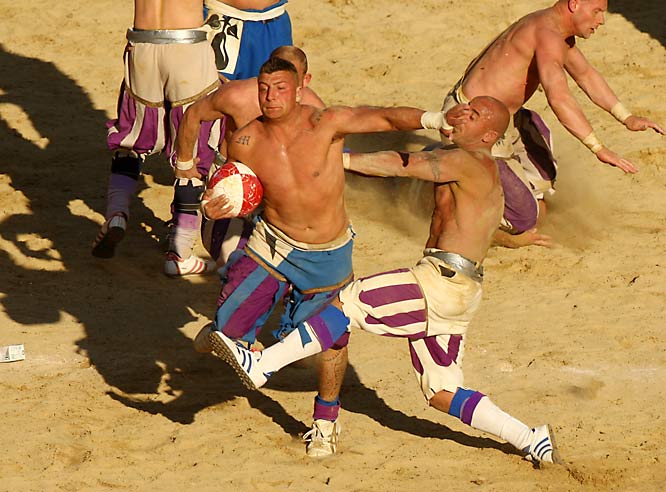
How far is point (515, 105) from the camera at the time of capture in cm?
939

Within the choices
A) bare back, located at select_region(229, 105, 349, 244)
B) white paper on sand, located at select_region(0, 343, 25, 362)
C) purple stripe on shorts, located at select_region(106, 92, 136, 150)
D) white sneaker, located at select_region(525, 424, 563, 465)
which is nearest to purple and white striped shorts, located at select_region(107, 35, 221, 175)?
purple stripe on shorts, located at select_region(106, 92, 136, 150)

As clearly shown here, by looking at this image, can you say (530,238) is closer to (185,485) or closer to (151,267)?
(151,267)

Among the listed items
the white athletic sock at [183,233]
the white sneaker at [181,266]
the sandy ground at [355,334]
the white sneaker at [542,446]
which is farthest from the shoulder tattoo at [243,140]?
the white sneaker at [181,266]

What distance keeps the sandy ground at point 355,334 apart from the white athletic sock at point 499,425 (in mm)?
209

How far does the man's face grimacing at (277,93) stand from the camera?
6.41m

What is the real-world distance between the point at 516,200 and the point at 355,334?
5.75 feet

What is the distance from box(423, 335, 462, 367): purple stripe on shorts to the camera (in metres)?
6.66

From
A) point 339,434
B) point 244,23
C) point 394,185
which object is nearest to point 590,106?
point 394,185

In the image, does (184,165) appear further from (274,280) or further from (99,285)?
(99,285)

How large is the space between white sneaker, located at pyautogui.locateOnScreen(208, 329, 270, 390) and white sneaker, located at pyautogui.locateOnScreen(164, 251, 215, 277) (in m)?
2.98

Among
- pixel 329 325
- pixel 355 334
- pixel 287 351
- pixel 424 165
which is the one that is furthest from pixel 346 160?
pixel 355 334

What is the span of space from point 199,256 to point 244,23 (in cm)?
175

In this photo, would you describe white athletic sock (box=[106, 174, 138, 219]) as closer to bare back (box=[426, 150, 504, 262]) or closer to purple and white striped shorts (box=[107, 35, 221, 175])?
purple and white striped shorts (box=[107, 35, 221, 175])

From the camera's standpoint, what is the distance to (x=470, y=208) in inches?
257
